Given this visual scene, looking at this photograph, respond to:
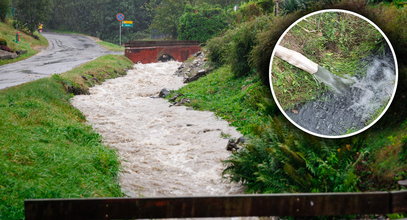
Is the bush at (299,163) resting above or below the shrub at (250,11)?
below

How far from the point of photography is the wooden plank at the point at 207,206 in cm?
466

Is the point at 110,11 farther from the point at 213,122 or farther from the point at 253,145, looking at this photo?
the point at 253,145

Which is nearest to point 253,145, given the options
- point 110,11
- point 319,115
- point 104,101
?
point 319,115

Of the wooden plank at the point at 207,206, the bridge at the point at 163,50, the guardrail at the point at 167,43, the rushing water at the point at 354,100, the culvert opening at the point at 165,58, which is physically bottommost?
the culvert opening at the point at 165,58

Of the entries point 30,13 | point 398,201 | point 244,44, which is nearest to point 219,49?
point 244,44

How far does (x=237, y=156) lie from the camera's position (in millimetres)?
10547

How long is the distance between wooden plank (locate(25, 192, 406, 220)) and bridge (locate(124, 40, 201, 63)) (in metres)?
44.8

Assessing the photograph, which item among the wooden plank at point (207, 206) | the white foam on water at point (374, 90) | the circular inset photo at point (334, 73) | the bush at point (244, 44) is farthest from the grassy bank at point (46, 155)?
the bush at point (244, 44)

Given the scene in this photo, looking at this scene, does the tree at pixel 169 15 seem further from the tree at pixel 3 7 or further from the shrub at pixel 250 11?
A: the shrub at pixel 250 11

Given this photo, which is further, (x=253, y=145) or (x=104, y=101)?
(x=104, y=101)

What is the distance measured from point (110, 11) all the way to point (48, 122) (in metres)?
80.3

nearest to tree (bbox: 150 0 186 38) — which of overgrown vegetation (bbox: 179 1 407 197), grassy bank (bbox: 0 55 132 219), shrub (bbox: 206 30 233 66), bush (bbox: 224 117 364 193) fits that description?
shrub (bbox: 206 30 233 66)

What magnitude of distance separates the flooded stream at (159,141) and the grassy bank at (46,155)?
2.12 ft

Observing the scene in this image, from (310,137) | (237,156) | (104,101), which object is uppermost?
(310,137)
